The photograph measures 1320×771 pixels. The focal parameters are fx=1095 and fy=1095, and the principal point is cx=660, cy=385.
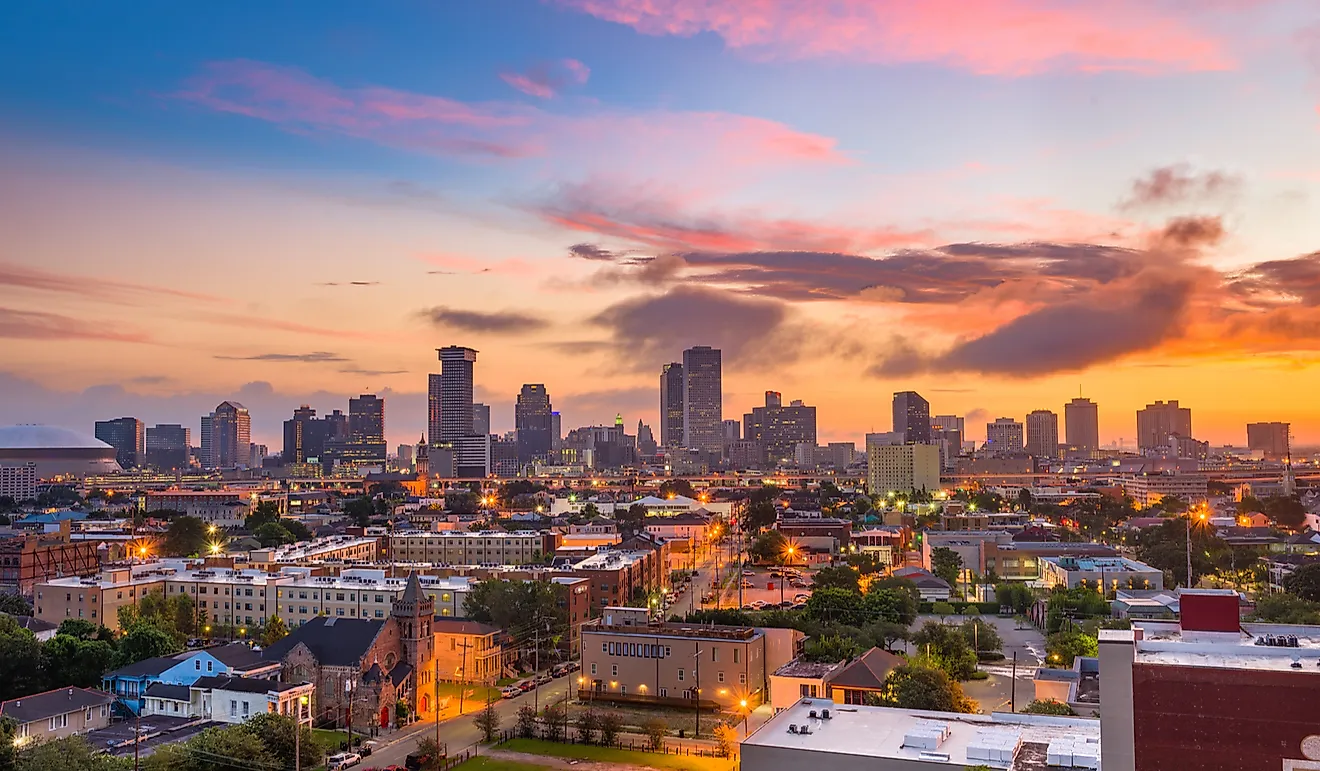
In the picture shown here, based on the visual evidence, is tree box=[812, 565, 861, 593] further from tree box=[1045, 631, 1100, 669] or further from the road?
the road

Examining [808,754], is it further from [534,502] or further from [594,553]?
[534,502]

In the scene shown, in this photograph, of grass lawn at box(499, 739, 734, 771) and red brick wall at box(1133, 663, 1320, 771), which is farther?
grass lawn at box(499, 739, 734, 771)

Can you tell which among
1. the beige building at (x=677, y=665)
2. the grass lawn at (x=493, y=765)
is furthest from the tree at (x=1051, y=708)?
the grass lawn at (x=493, y=765)

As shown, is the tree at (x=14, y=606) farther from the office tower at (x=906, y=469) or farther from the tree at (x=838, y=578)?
the office tower at (x=906, y=469)

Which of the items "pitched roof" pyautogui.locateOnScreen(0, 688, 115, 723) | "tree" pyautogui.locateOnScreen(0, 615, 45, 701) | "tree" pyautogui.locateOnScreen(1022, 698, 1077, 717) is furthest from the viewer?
"tree" pyautogui.locateOnScreen(0, 615, 45, 701)

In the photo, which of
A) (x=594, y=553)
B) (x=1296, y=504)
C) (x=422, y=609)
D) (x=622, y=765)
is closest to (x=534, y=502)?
(x=594, y=553)

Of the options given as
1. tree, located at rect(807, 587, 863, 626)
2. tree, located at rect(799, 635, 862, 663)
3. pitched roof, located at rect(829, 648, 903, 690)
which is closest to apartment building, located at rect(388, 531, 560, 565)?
tree, located at rect(807, 587, 863, 626)

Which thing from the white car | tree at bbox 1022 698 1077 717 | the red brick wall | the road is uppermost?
the red brick wall
